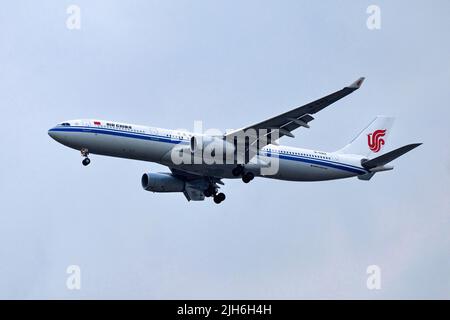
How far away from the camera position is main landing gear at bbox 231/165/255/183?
63.0 meters

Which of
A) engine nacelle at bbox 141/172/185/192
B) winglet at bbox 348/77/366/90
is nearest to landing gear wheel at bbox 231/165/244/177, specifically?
engine nacelle at bbox 141/172/185/192

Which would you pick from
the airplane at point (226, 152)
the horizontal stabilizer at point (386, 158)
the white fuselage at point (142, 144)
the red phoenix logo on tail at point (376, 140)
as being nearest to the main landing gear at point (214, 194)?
the airplane at point (226, 152)

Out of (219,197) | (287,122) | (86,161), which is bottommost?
(219,197)

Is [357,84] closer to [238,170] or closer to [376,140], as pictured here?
[238,170]

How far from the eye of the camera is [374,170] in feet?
221

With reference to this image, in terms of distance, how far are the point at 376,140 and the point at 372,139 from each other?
344 mm

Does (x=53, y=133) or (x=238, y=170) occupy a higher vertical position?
(x=53, y=133)

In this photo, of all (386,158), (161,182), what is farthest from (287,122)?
(161,182)

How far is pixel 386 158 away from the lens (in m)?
Answer: 65.7

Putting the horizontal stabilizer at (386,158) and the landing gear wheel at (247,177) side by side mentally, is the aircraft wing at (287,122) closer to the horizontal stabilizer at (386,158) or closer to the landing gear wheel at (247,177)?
the landing gear wheel at (247,177)

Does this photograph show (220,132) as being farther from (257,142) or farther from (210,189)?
(210,189)

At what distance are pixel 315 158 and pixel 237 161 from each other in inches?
252
